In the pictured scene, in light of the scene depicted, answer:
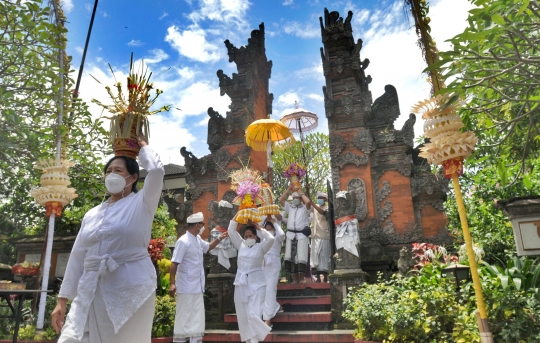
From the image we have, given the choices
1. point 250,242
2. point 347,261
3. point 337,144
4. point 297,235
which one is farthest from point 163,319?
point 337,144

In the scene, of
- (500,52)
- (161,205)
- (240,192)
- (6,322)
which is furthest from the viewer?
(161,205)

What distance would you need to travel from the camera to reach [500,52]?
4004mm

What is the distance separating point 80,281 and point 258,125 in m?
6.73

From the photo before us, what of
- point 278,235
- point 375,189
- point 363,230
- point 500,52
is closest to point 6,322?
point 278,235

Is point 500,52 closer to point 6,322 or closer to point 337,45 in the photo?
point 337,45

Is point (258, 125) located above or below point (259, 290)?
above

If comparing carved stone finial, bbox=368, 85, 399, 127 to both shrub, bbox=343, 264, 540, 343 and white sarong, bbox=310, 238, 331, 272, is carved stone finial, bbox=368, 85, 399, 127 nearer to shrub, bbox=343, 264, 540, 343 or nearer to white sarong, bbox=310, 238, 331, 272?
white sarong, bbox=310, 238, 331, 272

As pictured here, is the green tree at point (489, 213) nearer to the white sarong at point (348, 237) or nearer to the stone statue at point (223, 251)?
the white sarong at point (348, 237)

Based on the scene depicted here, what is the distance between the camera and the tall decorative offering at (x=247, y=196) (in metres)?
6.73

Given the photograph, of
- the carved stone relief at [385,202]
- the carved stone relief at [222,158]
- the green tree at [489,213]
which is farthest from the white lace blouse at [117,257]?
the green tree at [489,213]

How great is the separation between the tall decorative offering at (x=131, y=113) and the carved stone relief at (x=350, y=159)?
672cm

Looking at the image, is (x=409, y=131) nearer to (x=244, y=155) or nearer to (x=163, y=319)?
(x=244, y=155)

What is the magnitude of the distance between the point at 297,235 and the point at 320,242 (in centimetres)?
52

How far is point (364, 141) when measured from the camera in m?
9.51
